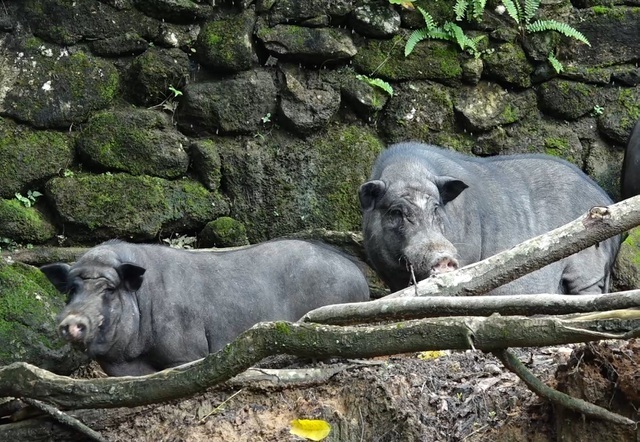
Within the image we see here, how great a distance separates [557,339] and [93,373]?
4867 millimetres

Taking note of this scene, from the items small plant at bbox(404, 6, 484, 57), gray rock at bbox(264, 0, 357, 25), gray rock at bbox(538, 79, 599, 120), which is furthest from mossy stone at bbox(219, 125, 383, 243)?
gray rock at bbox(538, 79, 599, 120)

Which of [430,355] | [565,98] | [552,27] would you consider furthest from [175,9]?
[430,355]

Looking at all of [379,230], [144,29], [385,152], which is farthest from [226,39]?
[379,230]

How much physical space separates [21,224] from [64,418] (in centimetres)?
362

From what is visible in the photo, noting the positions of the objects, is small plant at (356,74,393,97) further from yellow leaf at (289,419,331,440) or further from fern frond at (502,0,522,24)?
yellow leaf at (289,419,331,440)

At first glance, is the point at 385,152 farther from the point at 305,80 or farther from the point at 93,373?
the point at 93,373

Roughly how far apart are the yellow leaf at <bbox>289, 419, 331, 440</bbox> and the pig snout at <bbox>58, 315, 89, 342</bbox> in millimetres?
2025

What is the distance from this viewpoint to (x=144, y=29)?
10.1m

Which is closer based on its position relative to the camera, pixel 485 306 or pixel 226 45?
pixel 485 306

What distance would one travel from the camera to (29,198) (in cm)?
948

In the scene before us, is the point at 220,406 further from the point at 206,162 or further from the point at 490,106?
the point at 490,106

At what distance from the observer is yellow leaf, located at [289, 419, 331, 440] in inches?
244

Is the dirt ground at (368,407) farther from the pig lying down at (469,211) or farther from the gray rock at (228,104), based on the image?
the gray rock at (228,104)

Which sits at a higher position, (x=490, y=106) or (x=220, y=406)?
(x=490, y=106)
